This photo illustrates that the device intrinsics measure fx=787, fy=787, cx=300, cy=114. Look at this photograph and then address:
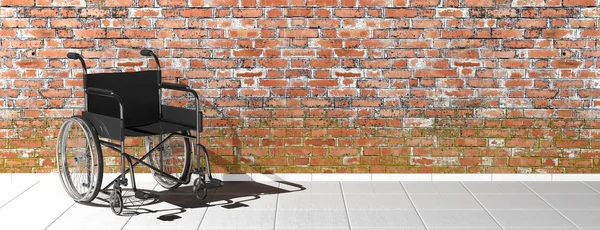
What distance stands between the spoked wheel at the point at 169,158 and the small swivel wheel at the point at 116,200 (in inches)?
25.4

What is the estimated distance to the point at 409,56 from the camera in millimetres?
4734

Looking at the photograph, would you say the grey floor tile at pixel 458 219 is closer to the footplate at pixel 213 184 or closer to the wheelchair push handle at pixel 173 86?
the footplate at pixel 213 184

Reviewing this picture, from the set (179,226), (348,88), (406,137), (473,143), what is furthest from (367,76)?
(179,226)

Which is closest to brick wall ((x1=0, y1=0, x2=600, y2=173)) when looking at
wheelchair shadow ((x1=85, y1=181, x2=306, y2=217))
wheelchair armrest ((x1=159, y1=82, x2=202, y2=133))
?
wheelchair shadow ((x1=85, y1=181, x2=306, y2=217))

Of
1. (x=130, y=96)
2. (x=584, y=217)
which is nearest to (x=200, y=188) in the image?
(x=130, y=96)

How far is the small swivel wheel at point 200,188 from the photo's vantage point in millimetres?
4305

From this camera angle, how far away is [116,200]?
4.03 m

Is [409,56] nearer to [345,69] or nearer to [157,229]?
[345,69]

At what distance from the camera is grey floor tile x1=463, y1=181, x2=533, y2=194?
460 centimetres

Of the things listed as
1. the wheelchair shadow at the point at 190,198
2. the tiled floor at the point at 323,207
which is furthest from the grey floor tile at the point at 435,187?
the wheelchair shadow at the point at 190,198

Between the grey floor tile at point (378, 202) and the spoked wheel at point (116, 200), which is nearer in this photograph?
the spoked wheel at point (116, 200)

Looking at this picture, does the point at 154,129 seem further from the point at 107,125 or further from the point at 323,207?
the point at 323,207

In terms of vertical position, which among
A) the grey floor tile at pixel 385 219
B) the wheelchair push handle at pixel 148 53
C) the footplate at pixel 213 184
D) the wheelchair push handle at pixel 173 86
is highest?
the wheelchair push handle at pixel 148 53

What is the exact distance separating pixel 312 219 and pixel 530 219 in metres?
1.10
